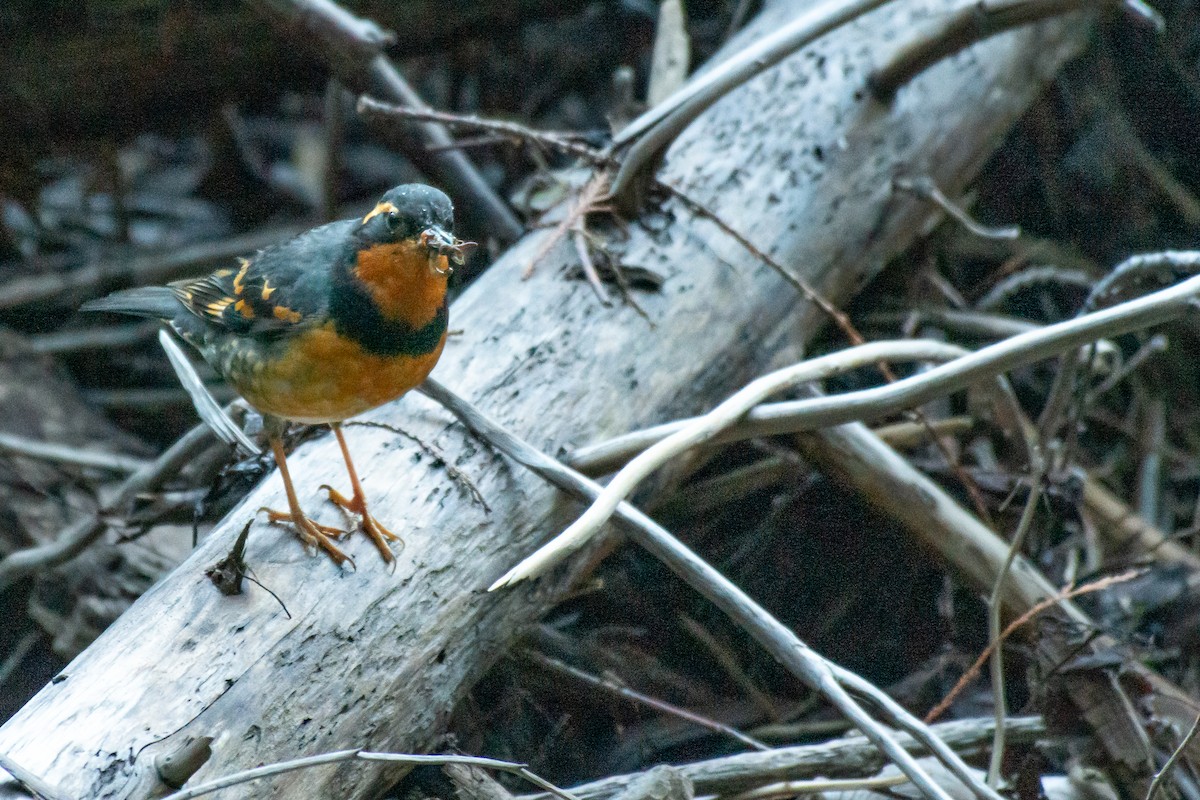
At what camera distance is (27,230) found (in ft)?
16.4

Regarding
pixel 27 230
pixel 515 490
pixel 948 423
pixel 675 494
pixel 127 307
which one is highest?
pixel 27 230

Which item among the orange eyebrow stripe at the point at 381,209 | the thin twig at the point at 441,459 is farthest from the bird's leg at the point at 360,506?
the orange eyebrow stripe at the point at 381,209

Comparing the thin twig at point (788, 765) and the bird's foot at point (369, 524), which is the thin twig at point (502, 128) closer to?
the bird's foot at point (369, 524)

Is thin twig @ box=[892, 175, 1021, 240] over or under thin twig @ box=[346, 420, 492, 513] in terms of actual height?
under

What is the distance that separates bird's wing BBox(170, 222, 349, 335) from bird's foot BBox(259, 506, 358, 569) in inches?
17.2

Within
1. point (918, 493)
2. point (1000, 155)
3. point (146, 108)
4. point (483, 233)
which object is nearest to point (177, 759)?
point (918, 493)

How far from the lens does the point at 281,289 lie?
2613mm

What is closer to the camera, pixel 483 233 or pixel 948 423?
pixel 948 423

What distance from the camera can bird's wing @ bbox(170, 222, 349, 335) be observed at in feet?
8.38

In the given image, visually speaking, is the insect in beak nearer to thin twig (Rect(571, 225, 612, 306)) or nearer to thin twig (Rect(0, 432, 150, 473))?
thin twig (Rect(571, 225, 612, 306))

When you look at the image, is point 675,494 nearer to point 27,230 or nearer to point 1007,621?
point 1007,621

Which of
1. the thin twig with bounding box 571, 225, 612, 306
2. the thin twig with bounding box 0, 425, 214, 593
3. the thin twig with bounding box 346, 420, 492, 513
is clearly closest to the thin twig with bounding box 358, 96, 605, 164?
the thin twig with bounding box 571, 225, 612, 306

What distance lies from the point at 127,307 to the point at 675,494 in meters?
1.78

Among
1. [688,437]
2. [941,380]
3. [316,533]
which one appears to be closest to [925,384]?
[941,380]
